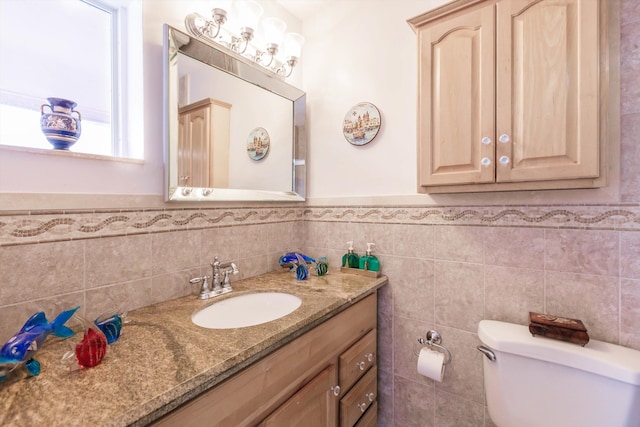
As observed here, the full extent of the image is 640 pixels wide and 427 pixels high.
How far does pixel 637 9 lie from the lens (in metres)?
0.97

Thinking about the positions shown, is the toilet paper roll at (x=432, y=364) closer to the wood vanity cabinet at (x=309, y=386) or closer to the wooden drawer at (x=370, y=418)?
the wood vanity cabinet at (x=309, y=386)

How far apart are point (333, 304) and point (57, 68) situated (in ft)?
4.32

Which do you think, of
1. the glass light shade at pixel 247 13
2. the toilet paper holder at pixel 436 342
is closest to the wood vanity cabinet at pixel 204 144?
the glass light shade at pixel 247 13

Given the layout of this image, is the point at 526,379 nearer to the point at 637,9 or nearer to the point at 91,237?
the point at 637,9

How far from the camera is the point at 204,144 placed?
4.18 ft

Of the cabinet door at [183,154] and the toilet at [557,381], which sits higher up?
the cabinet door at [183,154]

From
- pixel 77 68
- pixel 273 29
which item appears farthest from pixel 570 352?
pixel 77 68

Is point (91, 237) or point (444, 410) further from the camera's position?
point (444, 410)

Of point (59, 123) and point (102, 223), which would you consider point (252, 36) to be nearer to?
point (59, 123)

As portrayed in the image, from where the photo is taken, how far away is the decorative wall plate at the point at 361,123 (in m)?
1.54

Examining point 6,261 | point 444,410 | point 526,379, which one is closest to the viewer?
point 6,261

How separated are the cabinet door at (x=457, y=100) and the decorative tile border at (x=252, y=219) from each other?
27 centimetres

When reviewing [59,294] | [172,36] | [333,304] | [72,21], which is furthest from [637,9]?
[59,294]

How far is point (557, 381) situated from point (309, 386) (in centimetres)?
85
